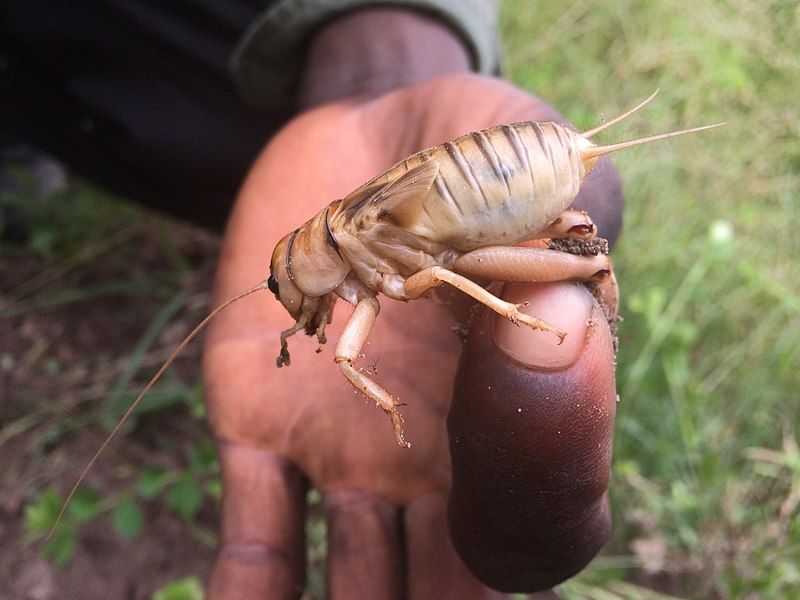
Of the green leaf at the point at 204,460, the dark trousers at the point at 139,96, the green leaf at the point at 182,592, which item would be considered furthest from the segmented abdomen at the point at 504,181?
the dark trousers at the point at 139,96

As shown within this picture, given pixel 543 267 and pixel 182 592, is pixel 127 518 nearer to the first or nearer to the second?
pixel 182 592

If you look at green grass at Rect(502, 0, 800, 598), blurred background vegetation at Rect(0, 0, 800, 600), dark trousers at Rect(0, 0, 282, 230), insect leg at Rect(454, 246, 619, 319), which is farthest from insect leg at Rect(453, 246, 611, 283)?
dark trousers at Rect(0, 0, 282, 230)

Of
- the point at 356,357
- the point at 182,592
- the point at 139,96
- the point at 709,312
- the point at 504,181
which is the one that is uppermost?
the point at 504,181

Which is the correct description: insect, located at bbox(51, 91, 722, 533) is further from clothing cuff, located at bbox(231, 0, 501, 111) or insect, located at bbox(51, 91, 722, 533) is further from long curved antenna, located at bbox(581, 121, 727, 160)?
clothing cuff, located at bbox(231, 0, 501, 111)

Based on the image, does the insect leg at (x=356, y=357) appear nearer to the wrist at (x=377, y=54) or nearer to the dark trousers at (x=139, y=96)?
→ the wrist at (x=377, y=54)

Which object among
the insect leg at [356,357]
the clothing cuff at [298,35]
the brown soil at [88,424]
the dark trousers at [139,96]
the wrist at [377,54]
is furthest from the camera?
the dark trousers at [139,96]

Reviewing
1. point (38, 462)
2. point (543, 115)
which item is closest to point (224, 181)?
point (38, 462)

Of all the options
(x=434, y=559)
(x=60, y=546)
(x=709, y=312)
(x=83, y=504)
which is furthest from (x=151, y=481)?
(x=709, y=312)
